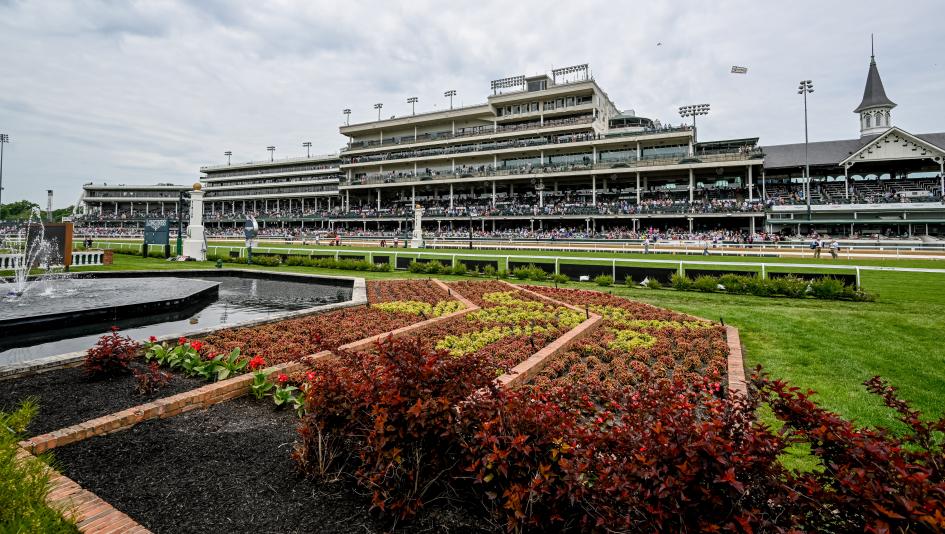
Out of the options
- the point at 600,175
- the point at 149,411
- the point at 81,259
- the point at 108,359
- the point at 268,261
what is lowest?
the point at 149,411

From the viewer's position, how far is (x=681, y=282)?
54.5 feet

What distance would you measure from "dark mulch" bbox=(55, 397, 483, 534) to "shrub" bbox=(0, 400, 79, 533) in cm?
42

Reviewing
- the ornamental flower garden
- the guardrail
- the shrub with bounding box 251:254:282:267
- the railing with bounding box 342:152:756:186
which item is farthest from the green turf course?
the railing with bounding box 342:152:756:186

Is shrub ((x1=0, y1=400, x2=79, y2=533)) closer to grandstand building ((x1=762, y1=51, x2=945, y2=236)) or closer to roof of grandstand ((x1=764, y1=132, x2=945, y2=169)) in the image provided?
grandstand building ((x1=762, y1=51, x2=945, y2=236))

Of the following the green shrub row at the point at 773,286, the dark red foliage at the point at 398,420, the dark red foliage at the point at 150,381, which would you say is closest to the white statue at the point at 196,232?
the dark red foliage at the point at 150,381

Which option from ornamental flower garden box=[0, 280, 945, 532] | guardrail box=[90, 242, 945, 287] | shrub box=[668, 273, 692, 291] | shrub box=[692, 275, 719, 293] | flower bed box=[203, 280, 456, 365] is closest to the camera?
ornamental flower garden box=[0, 280, 945, 532]

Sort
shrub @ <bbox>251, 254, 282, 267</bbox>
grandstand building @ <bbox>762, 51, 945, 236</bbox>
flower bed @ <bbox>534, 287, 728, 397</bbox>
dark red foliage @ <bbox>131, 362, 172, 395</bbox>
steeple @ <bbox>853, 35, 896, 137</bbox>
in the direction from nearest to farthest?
dark red foliage @ <bbox>131, 362, 172, 395</bbox>, flower bed @ <bbox>534, 287, 728, 397</bbox>, shrub @ <bbox>251, 254, 282, 267</bbox>, grandstand building @ <bbox>762, 51, 945, 236</bbox>, steeple @ <bbox>853, 35, 896, 137</bbox>

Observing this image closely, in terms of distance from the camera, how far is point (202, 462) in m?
3.97

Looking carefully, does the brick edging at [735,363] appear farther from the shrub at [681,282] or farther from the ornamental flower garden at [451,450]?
the shrub at [681,282]

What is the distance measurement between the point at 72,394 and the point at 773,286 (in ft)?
55.4

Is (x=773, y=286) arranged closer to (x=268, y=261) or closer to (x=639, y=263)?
(x=639, y=263)

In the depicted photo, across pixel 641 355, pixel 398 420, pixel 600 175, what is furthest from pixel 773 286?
pixel 600 175

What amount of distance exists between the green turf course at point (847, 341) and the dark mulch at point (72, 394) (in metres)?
7.86

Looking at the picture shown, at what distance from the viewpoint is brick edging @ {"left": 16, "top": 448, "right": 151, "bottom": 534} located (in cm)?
296
